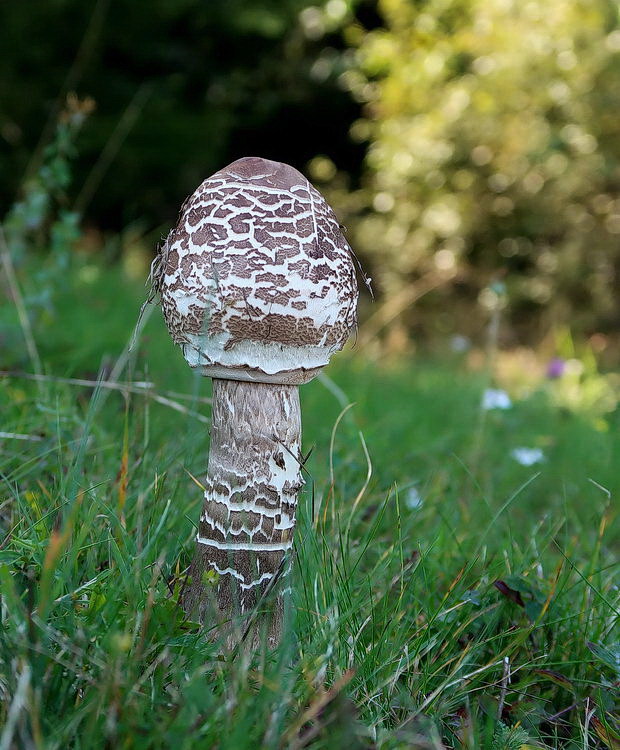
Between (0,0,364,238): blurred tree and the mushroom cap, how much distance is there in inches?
171

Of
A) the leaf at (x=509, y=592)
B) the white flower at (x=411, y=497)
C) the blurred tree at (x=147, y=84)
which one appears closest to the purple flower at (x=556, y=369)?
the white flower at (x=411, y=497)

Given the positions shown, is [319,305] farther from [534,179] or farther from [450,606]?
[534,179]

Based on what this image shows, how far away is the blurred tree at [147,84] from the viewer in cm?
735

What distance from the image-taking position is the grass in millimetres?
1249

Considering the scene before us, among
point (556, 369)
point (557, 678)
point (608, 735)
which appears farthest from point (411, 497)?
point (556, 369)

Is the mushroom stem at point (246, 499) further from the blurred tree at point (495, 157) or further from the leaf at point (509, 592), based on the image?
the blurred tree at point (495, 157)

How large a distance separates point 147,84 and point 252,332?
6.63 meters

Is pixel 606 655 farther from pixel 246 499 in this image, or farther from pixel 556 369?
pixel 556 369

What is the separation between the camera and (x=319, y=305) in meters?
1.68

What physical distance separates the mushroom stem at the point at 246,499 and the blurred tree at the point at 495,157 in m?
7.75

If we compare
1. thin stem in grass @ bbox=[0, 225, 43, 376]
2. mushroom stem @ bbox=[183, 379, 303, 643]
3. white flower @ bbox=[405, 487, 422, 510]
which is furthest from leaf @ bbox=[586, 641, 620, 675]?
thin stem in grass @ bbox=[0, 225, 43, 376]

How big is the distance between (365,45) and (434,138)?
199 centimetres

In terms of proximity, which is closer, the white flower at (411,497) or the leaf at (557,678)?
the leaf at (557,678)

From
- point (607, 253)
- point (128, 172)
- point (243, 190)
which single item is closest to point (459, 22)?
point (607, 253)
